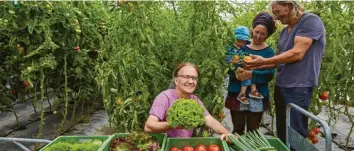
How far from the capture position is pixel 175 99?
90.7 inches

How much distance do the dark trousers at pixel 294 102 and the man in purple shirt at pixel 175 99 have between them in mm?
472

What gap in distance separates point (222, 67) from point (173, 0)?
652 millimetres

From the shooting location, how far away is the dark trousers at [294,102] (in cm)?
233

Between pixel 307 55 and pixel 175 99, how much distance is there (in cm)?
89

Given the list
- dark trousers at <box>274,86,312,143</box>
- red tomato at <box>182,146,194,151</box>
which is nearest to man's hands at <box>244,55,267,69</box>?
dark trousers at <box>274,86,312,143</box>

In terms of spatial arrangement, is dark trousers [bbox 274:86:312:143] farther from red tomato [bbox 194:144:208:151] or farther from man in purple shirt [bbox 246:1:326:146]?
red tomato [bbox 194:144:208:151]

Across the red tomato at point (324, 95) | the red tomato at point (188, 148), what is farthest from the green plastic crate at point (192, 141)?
the red tomato at point (324, 95)

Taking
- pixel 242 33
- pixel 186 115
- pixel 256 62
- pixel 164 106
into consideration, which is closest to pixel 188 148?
pixel 186 115

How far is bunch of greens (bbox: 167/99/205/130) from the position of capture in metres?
1.86

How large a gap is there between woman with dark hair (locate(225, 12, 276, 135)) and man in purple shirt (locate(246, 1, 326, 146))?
185 mm

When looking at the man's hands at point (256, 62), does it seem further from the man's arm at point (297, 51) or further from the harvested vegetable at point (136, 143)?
the harvested vegetable at point (136, 143)

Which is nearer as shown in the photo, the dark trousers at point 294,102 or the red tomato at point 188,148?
the red tomato at point 188,148

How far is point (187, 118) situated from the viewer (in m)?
1.86

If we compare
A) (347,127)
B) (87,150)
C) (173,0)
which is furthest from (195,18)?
(347,127)
